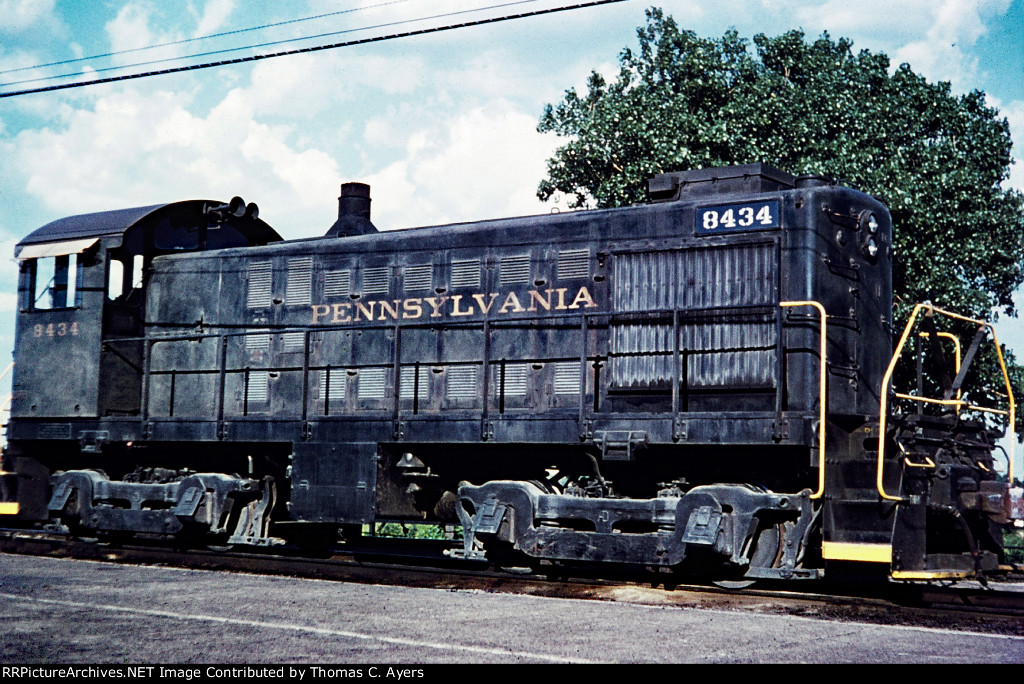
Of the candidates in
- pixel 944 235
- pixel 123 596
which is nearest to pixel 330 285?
pixel 123 596

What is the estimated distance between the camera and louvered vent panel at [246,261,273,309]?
11273 mm

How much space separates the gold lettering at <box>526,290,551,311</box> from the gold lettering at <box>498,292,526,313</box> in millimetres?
99

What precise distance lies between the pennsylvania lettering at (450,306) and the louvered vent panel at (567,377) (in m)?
0.51

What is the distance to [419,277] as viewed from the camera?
10.5 metres

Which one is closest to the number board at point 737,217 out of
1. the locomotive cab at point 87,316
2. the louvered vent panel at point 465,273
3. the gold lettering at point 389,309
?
the louvered vent panel at point 465,273

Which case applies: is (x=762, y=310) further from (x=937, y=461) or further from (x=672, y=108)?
(x=672, y=108)

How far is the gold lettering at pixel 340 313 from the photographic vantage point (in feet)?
35.3

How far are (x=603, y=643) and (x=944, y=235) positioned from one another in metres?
14.8

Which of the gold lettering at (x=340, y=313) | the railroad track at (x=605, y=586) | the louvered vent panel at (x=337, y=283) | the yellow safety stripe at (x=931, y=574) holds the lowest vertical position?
the railroad track at (x=605, y=586)

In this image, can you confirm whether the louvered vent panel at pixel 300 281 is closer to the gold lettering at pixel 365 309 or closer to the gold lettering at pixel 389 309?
the gold lettering at pixel 365 309

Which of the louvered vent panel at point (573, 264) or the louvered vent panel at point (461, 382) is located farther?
the louvered vent panel at point (461, 382)

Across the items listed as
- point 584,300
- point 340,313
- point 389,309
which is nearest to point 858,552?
point 584,300

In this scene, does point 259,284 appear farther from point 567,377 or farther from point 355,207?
point 567,377
